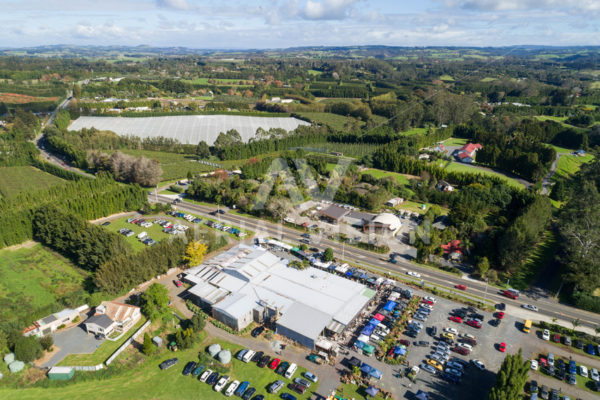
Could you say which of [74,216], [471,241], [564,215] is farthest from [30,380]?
[564,215]

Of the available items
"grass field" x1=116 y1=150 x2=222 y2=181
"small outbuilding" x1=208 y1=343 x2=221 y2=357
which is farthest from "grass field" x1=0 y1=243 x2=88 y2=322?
"grass field" x1=116 y1=150 x2=222 y2=181

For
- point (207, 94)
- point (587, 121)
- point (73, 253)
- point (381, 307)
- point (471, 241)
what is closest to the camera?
point (381, 307)

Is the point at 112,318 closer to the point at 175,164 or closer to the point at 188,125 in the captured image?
the point at 175,164

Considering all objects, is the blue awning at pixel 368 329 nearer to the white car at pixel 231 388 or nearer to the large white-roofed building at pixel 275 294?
the large white-roofed building at pixel 275 294

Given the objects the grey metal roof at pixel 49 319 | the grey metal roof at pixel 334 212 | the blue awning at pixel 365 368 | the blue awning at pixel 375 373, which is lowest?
the blue awning at pixel 375 373

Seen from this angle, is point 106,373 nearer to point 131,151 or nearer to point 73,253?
point 73,253

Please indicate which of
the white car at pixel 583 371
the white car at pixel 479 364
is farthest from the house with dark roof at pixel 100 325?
the white car at pixel 583 371
